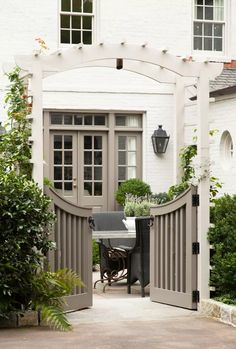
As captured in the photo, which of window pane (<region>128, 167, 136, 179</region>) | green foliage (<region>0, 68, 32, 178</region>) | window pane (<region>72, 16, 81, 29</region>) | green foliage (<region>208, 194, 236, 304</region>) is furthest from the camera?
window pane (<region>128, 167, 136, 179</region>)

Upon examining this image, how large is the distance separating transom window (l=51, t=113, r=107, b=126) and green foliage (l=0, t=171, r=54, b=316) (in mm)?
8699

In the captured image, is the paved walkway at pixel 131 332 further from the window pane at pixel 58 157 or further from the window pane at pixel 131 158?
the window pane at pixel 131 158

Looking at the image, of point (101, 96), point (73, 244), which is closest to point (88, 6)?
point (101, 96)

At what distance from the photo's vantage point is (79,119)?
17641 mm

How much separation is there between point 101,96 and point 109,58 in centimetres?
793

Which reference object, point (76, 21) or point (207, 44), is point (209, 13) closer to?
point (207, 44)

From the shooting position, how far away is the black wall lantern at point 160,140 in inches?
689

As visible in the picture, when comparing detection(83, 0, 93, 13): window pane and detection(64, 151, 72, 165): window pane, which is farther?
detection(83, 0, 93, 13): window pane

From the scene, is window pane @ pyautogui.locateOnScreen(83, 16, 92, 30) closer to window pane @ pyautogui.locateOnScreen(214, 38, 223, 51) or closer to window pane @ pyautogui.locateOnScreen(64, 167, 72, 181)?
window pane @ pyautogui.locateOnScreen(214, 38, 223, 51)

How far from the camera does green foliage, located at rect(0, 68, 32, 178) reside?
30.7 feet

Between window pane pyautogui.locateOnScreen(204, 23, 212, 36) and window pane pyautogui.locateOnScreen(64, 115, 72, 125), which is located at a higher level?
window pane pyautogui.locateOnScreen(204, 23, 212, 36)

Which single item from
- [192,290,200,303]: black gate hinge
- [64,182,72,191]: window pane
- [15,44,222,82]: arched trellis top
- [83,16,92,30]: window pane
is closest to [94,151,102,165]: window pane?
[64,182,72,191]: window pane

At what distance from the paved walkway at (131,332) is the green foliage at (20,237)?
40 cm

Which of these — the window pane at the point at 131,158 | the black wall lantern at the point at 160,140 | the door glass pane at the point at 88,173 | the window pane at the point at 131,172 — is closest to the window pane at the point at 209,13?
the black wall lantern at the point at 160,140
